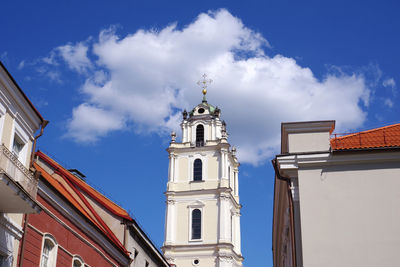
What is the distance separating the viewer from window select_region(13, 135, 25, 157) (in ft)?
58.1

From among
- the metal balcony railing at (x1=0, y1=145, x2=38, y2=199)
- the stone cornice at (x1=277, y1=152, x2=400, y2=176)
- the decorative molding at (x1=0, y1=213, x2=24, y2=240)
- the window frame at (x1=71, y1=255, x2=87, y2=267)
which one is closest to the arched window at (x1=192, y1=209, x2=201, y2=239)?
the window frame at (x1=71, y1=255, x2=87, y2=267)

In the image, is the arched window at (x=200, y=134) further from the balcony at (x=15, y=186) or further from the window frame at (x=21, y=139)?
the balcony at (x=15, y=186)

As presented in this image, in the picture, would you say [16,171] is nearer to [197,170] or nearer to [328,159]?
[328,159]

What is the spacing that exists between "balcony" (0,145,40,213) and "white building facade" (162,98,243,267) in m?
46.5

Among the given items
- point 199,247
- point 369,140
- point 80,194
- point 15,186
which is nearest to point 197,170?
point 199,247

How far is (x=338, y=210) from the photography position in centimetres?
1769

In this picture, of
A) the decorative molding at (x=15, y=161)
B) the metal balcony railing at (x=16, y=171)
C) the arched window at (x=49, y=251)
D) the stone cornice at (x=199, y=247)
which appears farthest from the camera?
the stone cornice at (x=199, y=247)

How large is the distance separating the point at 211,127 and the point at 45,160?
43.2 m

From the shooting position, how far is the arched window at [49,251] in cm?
1975

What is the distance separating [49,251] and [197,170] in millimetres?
47449

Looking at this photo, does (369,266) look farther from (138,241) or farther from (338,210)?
(138,241)

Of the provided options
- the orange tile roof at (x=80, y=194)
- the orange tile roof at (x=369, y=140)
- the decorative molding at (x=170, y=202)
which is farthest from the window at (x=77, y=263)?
the decorative molding at (x=170, y=202)

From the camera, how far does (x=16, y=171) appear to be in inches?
618

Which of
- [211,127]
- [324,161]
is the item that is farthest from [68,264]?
[211,127]
